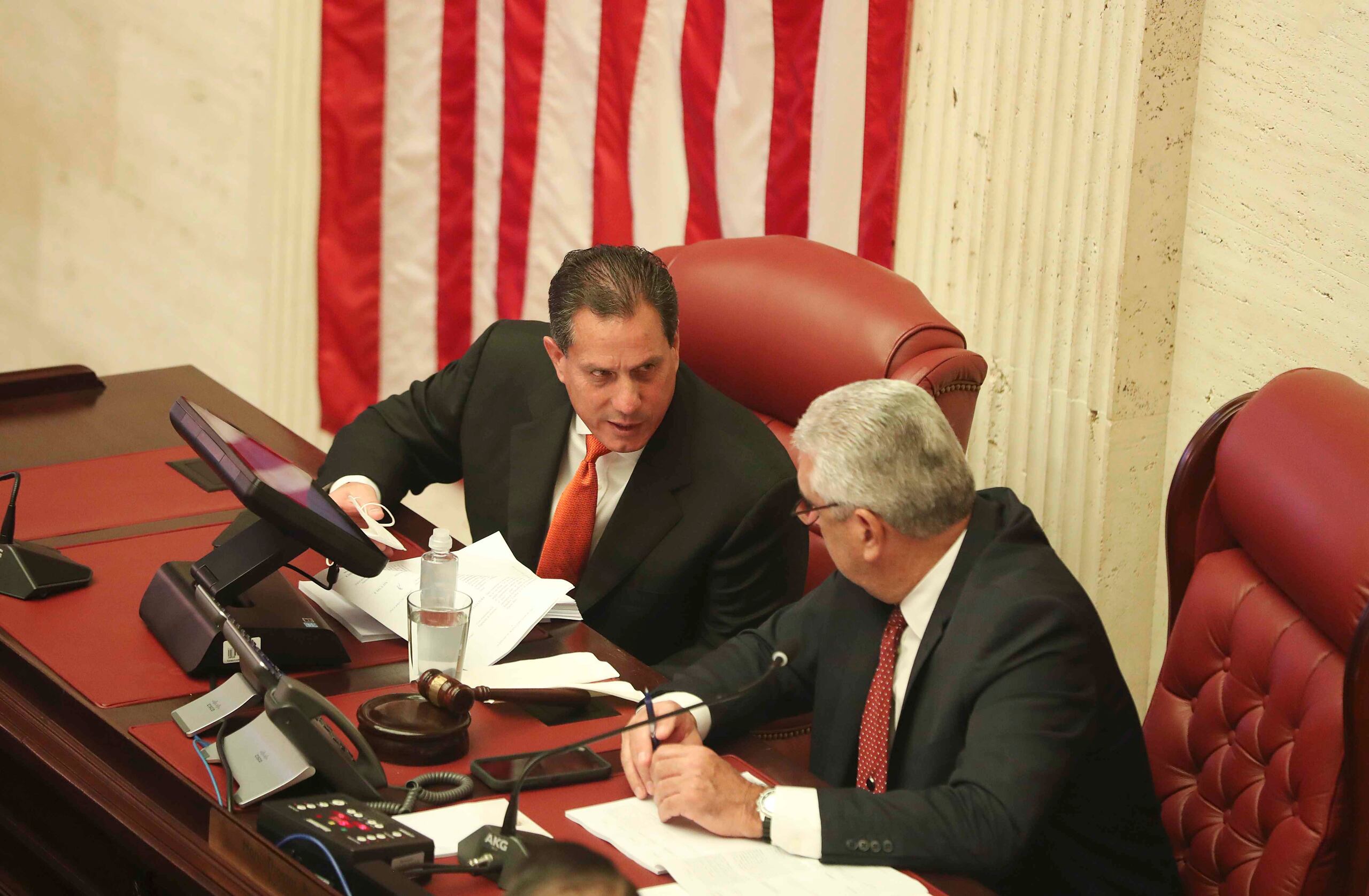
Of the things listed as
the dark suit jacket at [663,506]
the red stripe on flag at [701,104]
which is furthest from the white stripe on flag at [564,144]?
the dark suit jacket at [663,506]

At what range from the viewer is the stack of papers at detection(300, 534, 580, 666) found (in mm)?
2035

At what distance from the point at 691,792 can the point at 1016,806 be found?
14.6 inches

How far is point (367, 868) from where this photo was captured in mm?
1361

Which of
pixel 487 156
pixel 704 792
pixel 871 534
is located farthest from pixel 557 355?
pixel 487 156

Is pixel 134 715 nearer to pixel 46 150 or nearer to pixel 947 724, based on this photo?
pixel 947 724

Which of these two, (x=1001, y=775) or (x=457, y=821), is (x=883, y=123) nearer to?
(x=1001, y=775)

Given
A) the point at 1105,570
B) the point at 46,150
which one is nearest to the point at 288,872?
the point at 1105,570

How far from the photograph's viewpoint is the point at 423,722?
1.71 metres

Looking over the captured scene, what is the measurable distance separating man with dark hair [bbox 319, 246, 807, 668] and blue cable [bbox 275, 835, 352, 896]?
40.4 inches

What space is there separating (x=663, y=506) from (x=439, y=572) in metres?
Result: 0.49

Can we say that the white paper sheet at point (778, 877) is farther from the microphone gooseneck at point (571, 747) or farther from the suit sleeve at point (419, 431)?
the suit sleeve at point (419, 431)

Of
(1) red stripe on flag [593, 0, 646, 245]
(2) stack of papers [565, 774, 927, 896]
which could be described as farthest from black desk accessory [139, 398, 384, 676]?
(1) red stripe on flag [593, 0, 646, 245]

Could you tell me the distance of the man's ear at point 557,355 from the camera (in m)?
2.49

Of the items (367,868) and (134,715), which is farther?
(134,715)
